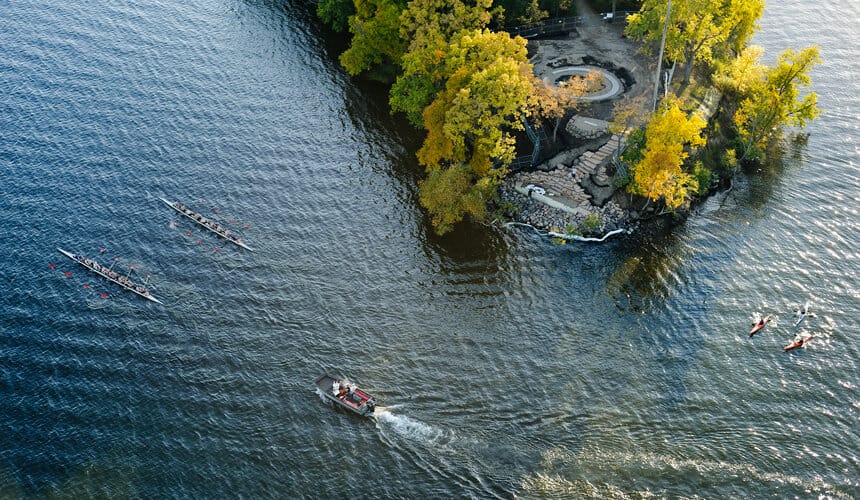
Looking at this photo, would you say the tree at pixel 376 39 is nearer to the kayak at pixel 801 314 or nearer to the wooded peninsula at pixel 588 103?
the wooded peninsula at pixel 588 103

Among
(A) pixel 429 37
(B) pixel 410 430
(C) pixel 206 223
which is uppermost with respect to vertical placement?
(A) pixel 429 37

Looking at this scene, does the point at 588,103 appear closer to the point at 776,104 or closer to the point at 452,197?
the point at 776,104

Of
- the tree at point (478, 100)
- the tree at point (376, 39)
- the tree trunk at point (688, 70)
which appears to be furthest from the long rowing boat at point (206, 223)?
the tree trunk at point (688, 70)

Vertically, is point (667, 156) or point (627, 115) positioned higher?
point (627, 115)

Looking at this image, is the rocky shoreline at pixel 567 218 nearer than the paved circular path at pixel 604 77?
Yes

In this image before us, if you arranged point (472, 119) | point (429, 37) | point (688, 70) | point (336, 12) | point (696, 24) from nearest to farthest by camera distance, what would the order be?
point (472, 119), point (696, 24), point (429, 37), point (688, 70), point (336, 12)

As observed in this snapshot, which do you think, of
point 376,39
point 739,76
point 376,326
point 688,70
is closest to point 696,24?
point 688,70
